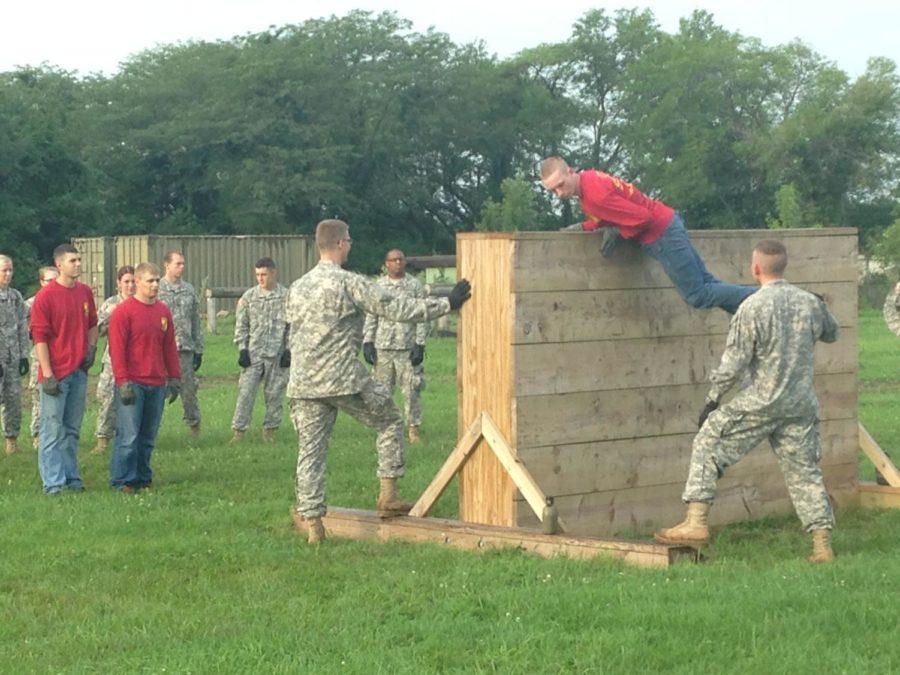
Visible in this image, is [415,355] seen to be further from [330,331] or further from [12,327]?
[330,331]

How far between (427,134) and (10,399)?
193 ft

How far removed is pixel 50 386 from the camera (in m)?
14.2

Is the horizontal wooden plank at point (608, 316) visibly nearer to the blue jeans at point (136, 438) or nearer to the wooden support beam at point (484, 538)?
the wooden support beam at point (484, 538)

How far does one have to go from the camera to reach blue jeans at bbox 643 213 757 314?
1131 centimetres

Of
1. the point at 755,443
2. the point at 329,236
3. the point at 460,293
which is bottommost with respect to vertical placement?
the point at 755,443

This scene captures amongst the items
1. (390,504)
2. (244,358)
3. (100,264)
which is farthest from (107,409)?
(100,264)

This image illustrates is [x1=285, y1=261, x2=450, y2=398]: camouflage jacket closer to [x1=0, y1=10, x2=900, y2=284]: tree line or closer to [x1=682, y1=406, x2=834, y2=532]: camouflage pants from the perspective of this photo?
[x1=682, y1=406, x2=834, y2=532]: camouflage pants

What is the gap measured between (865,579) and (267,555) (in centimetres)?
383

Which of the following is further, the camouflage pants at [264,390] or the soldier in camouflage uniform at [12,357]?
the camouflage pants at [264,390]

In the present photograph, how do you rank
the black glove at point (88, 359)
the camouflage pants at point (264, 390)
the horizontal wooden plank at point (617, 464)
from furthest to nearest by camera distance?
the camouflage pants at point (264, 390)
the black glove at point (88, 359)
the horizontal wooden plank at point (617, 464)

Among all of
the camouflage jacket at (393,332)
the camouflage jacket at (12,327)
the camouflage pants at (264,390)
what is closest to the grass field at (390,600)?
the camouflage jacket at (12,327)

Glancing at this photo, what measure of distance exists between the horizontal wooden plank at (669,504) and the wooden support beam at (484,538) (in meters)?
0.49

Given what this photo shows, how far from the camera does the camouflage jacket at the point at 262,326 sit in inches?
725

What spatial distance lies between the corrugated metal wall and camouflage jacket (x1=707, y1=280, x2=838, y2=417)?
119 ft
